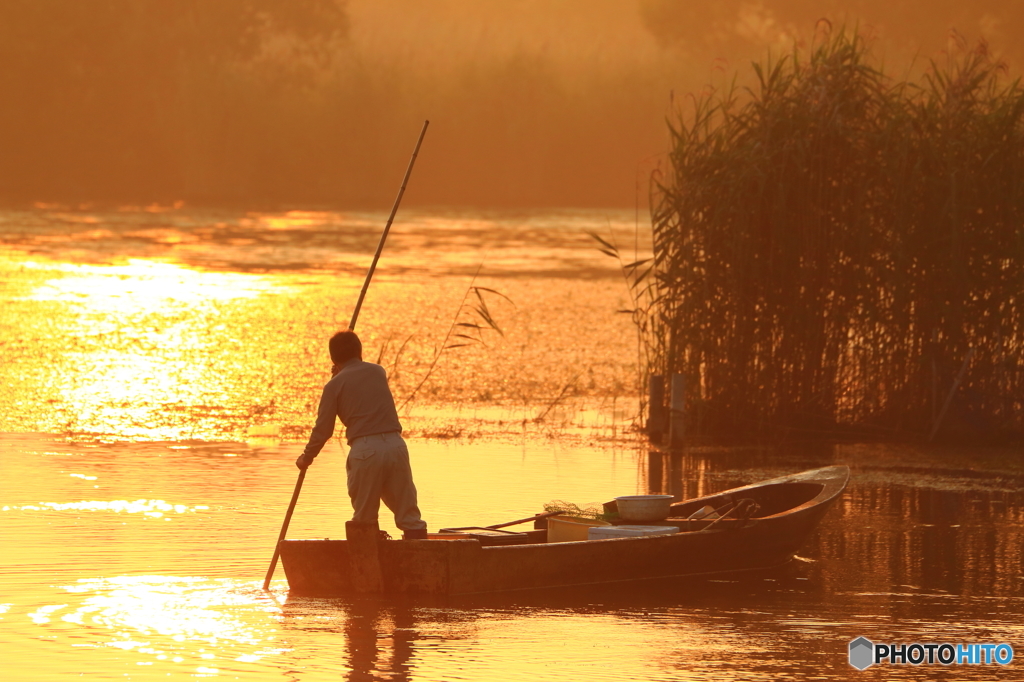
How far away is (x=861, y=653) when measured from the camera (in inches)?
296

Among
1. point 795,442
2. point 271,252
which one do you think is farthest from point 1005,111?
point 271,252

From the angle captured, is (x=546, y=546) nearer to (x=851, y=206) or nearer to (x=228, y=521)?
(x=228, y=521)

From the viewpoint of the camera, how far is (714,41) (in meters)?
55.8

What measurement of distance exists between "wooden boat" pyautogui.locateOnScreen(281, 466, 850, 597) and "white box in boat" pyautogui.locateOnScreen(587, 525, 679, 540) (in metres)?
0.08

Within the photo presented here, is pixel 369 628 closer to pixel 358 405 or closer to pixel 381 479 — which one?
pixel 381 479

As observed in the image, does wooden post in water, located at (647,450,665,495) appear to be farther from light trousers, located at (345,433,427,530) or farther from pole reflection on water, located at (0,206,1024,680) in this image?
light trousers, located at (345,433,427,530)

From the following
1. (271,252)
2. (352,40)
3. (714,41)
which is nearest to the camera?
(271,252)

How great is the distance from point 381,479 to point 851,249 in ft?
22.2

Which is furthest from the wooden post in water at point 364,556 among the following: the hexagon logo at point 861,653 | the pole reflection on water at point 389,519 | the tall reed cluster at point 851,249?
the tall reed cluster at point 851,249

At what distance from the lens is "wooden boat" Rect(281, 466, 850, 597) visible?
8.30m

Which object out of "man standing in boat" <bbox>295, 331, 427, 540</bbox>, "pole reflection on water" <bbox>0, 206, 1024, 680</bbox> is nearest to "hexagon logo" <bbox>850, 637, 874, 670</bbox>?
"pole reflection on water" <bbox>0, 206, 1024, 680</bbox>

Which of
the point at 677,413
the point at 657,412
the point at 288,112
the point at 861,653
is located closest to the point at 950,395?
the point at 677,413

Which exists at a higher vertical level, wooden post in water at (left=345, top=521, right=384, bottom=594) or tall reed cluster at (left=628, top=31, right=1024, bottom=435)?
tall reed cluster at (left=628, top=31, right=1024, bottom=435)

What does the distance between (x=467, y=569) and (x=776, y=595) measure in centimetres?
176
